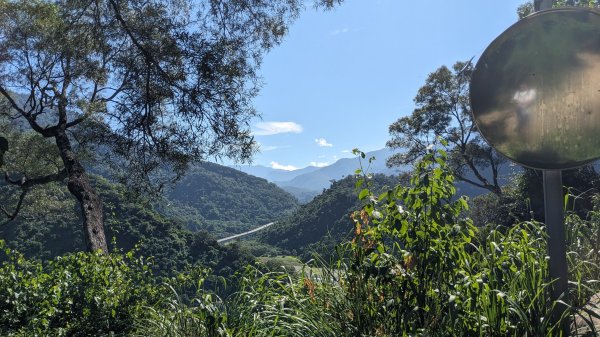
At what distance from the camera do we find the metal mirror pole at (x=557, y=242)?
2260mm

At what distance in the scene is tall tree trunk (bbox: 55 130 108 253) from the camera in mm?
8266

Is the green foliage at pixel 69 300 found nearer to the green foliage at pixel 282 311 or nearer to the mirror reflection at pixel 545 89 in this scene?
the green foliage at pixel 282 311

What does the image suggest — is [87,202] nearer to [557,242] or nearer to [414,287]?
[414,287]

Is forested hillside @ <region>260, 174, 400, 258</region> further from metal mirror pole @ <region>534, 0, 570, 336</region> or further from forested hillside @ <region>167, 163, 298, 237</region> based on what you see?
forested hillside @ <region>167, 163, 298, 237</region>

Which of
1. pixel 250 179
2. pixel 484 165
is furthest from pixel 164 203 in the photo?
pixel 250 179

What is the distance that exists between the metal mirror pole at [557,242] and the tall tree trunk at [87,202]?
7.06 m

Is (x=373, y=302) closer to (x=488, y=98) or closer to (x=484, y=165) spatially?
(x=488, y=98)

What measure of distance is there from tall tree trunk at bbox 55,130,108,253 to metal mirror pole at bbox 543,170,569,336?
706 cm

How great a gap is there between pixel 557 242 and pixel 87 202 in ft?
27.1

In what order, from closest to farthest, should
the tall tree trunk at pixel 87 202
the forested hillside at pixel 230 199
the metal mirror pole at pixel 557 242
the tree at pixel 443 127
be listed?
1. the metal mirror pole at pixel 557 242
2. the tall tree trunk at pixel 87 202
3. the tree at pixel 443 127
4. the forested hillside at pixel 230 199

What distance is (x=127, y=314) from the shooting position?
4.19 meters

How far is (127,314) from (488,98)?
3.39m

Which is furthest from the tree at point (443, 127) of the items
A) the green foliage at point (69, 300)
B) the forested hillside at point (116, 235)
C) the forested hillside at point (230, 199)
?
the forested hillside at point (230, 199)

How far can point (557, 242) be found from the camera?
226cm
